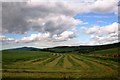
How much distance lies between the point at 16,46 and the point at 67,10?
1.54m

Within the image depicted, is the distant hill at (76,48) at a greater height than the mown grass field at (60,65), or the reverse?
the distant hill at (76,48)

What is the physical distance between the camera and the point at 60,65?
8195mm

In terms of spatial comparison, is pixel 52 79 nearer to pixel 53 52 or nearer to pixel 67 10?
pixel 53 52

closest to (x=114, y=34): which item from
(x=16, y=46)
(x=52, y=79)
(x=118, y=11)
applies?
(x=118, y=11)

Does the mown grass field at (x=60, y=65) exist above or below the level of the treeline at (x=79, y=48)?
below

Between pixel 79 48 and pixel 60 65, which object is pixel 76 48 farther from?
pixel 60 65

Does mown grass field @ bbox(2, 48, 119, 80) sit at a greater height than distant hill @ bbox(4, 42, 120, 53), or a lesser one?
lesser

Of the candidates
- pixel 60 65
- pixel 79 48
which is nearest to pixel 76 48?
pixel 79 48

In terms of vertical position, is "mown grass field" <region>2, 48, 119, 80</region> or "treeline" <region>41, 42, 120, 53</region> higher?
"treeline" <region>41, 42, 120, 53</region>

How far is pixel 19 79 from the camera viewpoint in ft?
26.9

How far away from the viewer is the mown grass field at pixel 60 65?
26.8 ft

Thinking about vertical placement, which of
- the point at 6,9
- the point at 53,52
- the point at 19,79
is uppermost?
the point at 6,9

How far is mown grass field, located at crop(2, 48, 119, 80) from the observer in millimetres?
8164

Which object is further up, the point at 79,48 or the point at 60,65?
the point at 79,48
